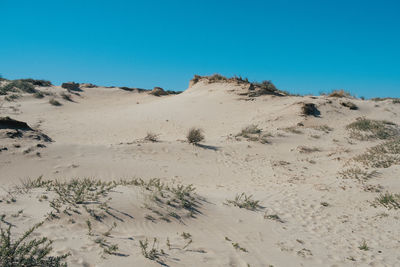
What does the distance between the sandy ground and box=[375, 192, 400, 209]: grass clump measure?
19 centimetres

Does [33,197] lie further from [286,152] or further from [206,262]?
[286,152]

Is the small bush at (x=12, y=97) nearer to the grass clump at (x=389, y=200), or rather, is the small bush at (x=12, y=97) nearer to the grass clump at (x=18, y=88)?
the grass clump at (x=18, y=88)

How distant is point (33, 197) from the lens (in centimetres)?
523

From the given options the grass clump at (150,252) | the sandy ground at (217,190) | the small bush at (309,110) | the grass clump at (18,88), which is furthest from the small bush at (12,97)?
the grass clump at (150,252)

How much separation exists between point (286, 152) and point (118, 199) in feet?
29.6

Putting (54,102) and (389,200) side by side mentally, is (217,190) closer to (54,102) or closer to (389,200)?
(389,200)

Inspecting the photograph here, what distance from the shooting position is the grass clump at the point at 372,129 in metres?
15.2

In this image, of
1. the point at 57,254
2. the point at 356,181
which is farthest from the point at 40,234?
the point at 356,181

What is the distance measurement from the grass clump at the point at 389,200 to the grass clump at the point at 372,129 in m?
8.68

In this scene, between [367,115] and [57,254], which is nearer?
[57,254]

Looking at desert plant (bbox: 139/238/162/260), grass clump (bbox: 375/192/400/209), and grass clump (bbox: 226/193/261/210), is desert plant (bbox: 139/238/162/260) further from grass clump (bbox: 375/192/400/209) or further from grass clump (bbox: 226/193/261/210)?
grass clump (bbox: 375/192/400/209)

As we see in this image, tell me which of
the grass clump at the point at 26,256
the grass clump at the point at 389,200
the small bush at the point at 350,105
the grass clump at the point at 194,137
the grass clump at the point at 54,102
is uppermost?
the small bush at the point at 350,105

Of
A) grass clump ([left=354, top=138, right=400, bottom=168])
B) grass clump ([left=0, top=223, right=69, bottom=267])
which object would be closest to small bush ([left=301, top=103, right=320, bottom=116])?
grass clump ([left=354, top=138, right=400, bottom=168])

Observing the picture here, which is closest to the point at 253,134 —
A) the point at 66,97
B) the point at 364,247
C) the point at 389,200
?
the point at 389,200
